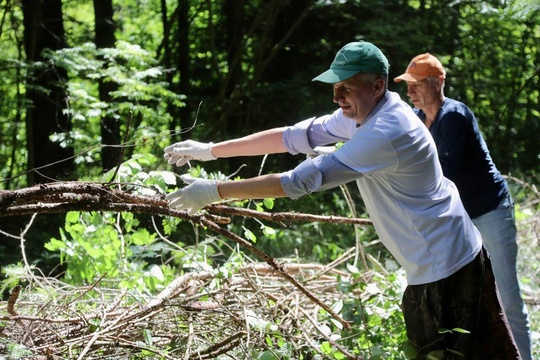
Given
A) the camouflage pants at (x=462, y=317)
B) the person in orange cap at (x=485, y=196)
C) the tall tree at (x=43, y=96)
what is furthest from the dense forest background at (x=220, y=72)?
the camouflage pants at (x=462, y=317)

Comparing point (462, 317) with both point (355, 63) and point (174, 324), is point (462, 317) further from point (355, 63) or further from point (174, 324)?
point (174, 324)

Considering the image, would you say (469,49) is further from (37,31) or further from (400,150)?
(400,150)

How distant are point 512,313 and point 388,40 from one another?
6.01 metres

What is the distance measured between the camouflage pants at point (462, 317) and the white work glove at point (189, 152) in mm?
1160

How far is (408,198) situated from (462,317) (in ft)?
1.78

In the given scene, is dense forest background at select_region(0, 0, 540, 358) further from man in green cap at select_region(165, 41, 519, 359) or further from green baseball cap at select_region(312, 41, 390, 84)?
green baseball cap at select_region(312, 41, 390, 84)

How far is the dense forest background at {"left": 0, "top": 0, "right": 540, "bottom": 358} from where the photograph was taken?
7270 millimetres

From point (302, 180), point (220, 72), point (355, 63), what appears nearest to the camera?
point (302, 180)

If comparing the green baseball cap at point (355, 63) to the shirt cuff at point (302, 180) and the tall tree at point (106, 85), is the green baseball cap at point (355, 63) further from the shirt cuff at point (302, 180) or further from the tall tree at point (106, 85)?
the tall tree at point (106, 85)

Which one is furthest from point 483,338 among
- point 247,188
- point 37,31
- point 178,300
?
point 37,31

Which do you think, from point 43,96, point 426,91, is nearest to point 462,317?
point 426,91

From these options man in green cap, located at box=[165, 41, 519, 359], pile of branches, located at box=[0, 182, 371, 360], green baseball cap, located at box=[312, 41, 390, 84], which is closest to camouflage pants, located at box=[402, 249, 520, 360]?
man in green cap, located at box=[165, 41, 519, 359]

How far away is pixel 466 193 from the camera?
11.2 ft

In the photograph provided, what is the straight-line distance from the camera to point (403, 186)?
2.58 m
